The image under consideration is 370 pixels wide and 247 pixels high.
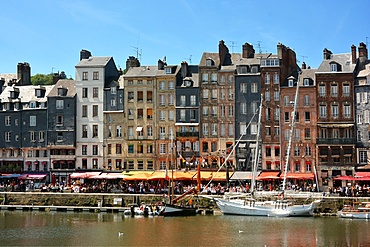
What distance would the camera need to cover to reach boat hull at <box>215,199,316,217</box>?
64750 millimetres

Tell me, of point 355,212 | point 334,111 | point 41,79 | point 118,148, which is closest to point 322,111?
point 334,111

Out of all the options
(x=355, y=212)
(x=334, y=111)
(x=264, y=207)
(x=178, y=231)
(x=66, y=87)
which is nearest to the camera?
(x=178, y=231)

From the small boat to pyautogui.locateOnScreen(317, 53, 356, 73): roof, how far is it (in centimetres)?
2025

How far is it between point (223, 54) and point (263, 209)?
24.8m

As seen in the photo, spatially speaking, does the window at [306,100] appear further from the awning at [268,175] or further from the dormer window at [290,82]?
the awning at [268,175]

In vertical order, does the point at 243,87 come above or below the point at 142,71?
below

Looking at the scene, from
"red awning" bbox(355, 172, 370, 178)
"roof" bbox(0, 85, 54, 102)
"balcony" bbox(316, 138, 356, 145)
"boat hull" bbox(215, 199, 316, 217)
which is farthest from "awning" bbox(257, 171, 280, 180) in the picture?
"roof" bbox(0, 85, 54, 102)

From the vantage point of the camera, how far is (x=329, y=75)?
259ft

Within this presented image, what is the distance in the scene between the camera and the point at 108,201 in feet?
240

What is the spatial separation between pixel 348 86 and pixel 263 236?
31.4 metres

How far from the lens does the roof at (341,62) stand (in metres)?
79.2

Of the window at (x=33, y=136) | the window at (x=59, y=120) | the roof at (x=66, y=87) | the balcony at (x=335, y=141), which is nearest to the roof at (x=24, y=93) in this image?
the roof at (x=66, y=87)

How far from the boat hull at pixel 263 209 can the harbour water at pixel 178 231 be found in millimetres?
1444

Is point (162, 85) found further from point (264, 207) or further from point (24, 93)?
point (264, 207)
